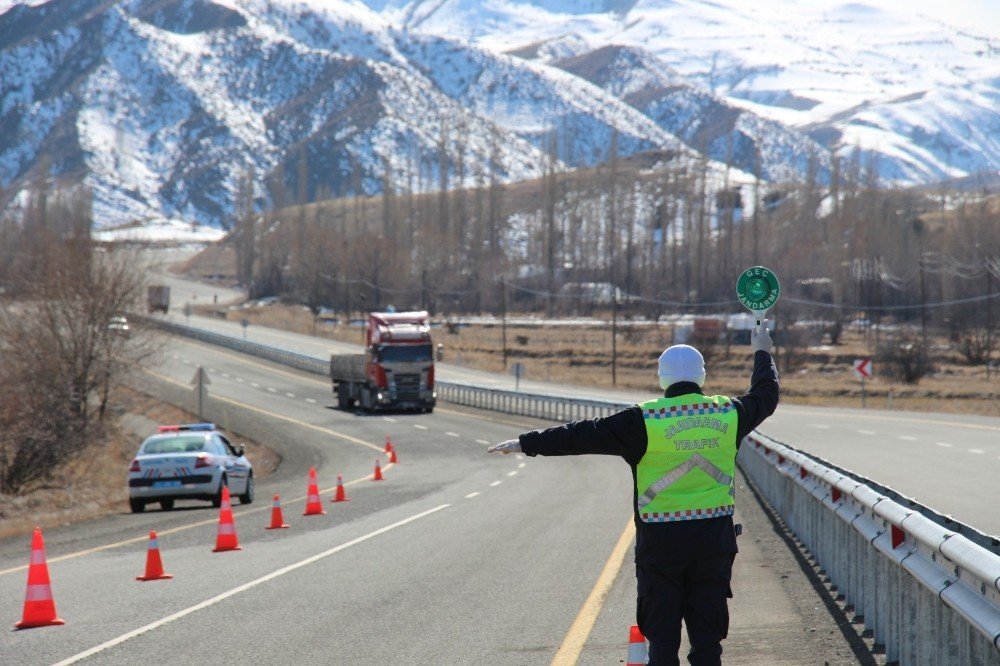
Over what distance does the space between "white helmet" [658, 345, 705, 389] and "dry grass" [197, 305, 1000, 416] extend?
49910mm

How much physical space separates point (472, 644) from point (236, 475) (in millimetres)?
16056

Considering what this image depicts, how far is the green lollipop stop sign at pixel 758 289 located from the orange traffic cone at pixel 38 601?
577 centimetres

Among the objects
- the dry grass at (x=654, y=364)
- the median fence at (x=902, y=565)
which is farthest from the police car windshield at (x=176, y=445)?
the dry grass at (x=654, y=364)

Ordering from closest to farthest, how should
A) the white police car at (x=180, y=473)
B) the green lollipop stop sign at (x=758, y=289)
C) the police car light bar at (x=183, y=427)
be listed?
the green lollipop stop sign at (x=758, y=289) → the white police car at (x=180, y=473) → the police car light bar at (x=183, y=427)

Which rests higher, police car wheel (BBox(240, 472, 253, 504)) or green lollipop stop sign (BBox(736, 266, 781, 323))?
green lollipop stop sign (BBox(736, 266, 781, 323))

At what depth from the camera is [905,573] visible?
8.48 meters

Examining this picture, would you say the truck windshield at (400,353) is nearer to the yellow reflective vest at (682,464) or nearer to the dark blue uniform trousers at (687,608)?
the yellow reflective vest at (682,464)

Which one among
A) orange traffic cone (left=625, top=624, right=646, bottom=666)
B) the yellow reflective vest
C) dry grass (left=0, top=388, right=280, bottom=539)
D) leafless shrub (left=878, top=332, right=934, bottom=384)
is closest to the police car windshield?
dry grass (left=0, top=388, right=280, bottom=539)

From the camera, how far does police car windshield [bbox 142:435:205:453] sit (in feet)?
82.1

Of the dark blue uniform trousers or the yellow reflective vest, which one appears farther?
the yellow reflective vest

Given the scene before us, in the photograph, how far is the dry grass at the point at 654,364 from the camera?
67750 millimetres

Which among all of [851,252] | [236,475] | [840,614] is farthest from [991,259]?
[840,614]

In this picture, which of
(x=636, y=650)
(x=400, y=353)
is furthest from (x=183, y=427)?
(x=400, y=353)

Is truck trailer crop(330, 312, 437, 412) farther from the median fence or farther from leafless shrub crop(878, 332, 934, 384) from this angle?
the median fence
